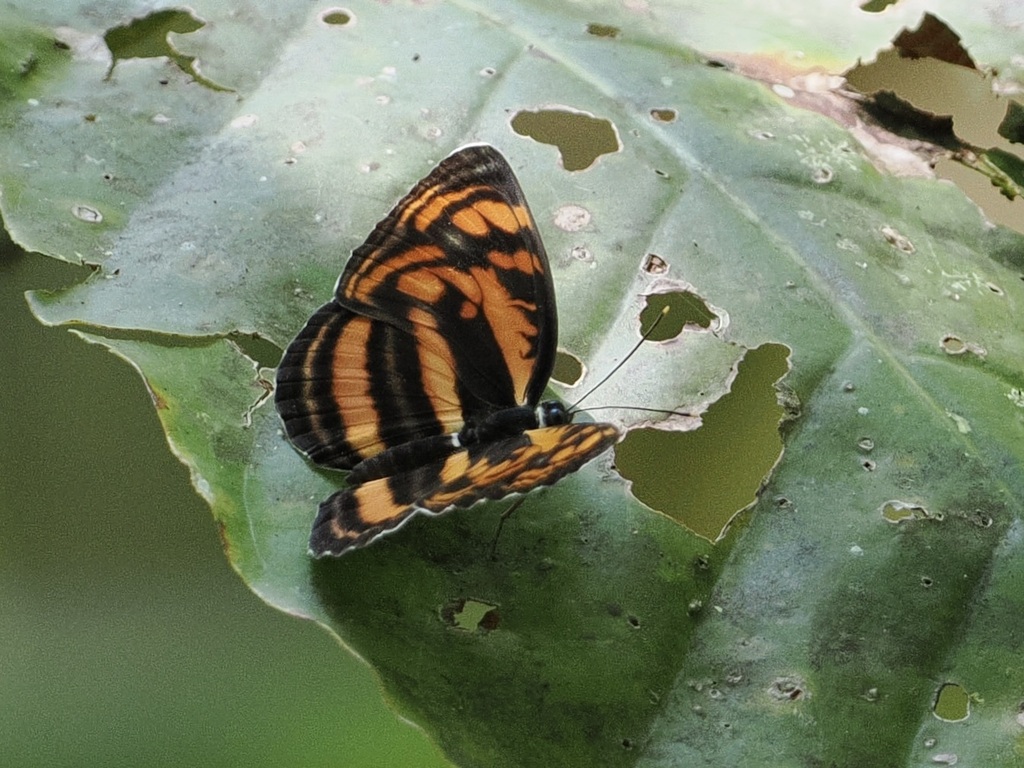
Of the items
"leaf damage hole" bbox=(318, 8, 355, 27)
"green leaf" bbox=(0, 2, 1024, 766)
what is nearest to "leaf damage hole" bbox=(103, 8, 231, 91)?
"green leaf" bbox=(0, 2, 1024, 766)

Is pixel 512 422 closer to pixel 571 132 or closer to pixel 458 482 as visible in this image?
pixel 458 482

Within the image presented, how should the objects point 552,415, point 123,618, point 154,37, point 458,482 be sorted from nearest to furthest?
1. point 458,482
2. point 552,415
3. point 154,37
4. point 123,618

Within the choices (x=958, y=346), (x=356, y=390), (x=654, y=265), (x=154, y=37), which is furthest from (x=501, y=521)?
(x=154, y=37)

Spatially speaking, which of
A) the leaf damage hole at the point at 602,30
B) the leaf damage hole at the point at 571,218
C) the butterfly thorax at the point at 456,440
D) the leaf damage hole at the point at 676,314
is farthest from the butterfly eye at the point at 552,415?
the leaf damage hole at the point at 602,30

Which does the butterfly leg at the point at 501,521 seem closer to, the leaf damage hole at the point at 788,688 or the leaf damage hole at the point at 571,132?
the leaf damage hole at the point at 788,688

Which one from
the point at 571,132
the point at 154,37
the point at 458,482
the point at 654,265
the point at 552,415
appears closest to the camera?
the point at 458,482

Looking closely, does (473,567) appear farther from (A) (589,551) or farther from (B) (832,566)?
(B) (832,566)
